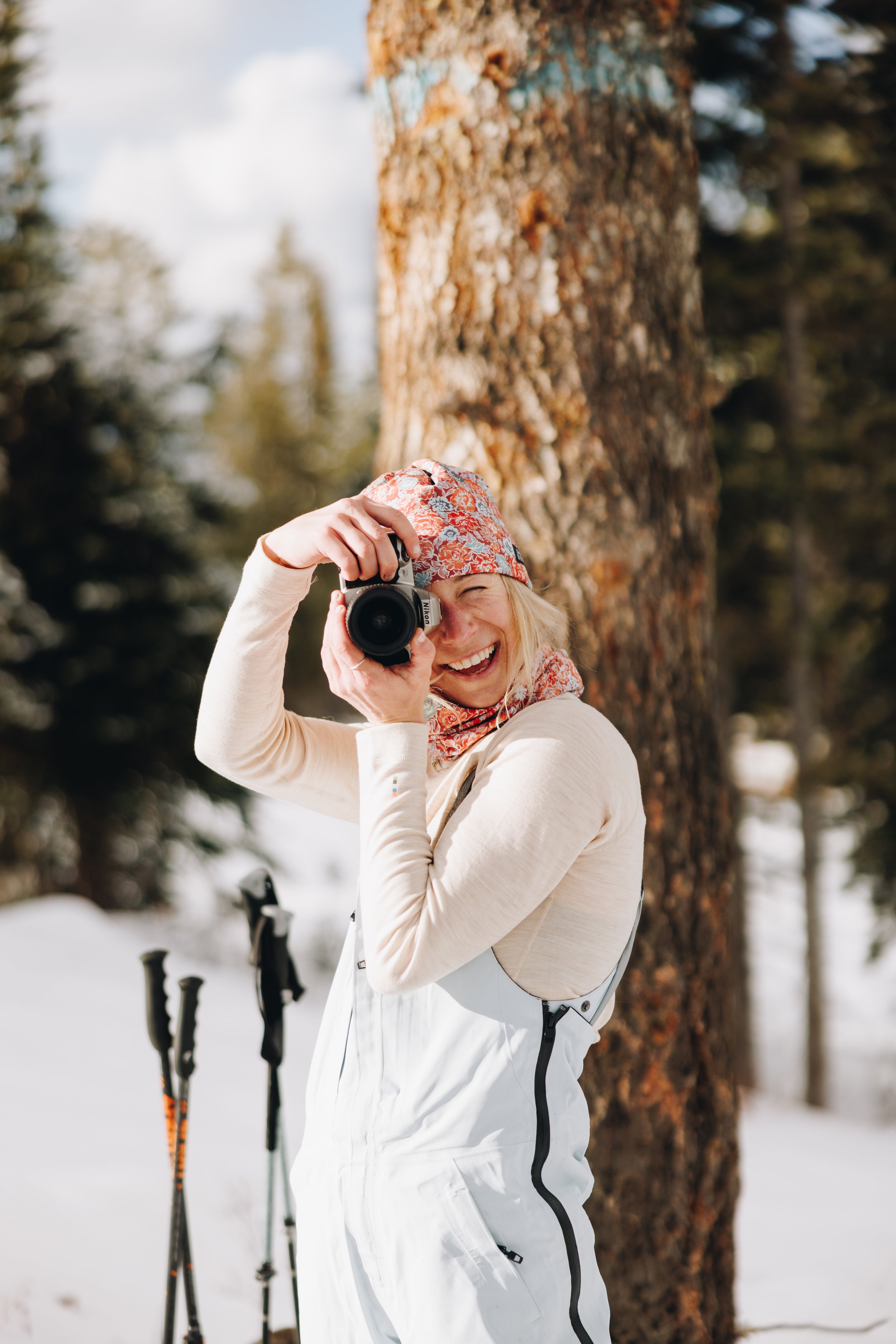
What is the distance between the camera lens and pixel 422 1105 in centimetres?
133

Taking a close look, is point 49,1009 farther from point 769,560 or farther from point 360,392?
point 360,392

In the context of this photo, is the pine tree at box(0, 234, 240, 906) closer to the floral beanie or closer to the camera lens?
the floral beanie

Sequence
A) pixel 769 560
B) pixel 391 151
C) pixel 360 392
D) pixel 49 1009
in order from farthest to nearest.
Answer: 1. pixel 360 392
2. pixel 769 560
3. pixel 49 1009
4. pixel 391 151

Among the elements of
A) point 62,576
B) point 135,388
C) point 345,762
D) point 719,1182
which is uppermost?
point 135,388

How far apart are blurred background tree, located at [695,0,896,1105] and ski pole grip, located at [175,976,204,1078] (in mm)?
5837

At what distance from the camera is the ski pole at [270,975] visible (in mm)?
2080

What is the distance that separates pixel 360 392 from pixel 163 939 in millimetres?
6112

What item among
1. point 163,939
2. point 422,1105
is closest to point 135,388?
point 163,939

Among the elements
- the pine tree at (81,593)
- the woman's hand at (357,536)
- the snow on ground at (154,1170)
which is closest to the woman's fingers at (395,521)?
the woman's hand at (357,536)

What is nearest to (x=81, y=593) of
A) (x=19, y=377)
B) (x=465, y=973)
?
(x=19, y=377)

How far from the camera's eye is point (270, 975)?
2.09m

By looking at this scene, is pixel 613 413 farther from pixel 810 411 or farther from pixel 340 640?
pixel 810 411

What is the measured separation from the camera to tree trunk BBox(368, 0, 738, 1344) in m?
2.38

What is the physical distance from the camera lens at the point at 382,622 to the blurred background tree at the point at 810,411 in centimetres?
617
